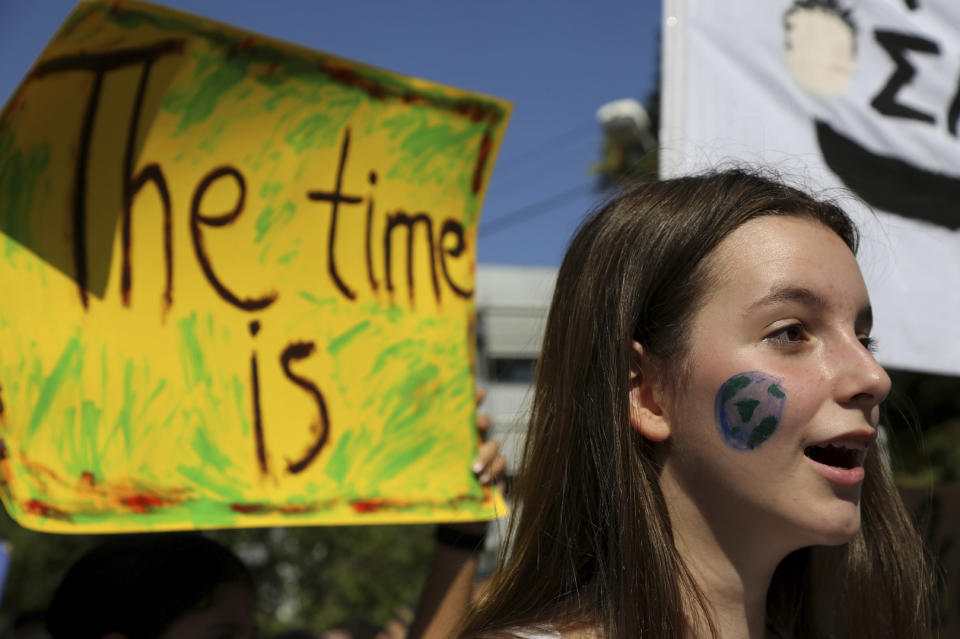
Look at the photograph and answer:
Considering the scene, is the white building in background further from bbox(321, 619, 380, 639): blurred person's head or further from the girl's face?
the girl's face

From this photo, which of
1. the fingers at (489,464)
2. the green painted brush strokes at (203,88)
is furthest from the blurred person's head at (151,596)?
the green painted brush strokes at (203,88)

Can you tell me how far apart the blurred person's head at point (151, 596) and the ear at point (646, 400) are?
41.9 inches

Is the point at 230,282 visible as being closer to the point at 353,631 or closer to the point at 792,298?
the point at 792,298

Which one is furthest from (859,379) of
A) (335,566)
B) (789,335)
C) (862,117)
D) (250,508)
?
(335,566)

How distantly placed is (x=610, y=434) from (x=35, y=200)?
3.45ft

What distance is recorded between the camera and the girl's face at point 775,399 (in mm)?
1349

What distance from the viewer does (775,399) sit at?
4.44ft

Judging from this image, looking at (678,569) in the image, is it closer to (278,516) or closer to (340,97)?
(278,516)

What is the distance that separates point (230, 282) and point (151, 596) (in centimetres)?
65

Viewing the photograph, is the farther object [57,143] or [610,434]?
[57,143]

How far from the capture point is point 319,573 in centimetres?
1431

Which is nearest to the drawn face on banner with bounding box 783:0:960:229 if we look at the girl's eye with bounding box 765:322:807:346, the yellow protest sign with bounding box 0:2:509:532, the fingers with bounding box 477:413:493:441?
the yellow protest sign with bounding box 0:2:509:532

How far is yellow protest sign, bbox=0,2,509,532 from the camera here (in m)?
1.70

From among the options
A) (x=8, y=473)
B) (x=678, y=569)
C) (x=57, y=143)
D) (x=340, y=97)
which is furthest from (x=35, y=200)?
(x=678, y=569)
